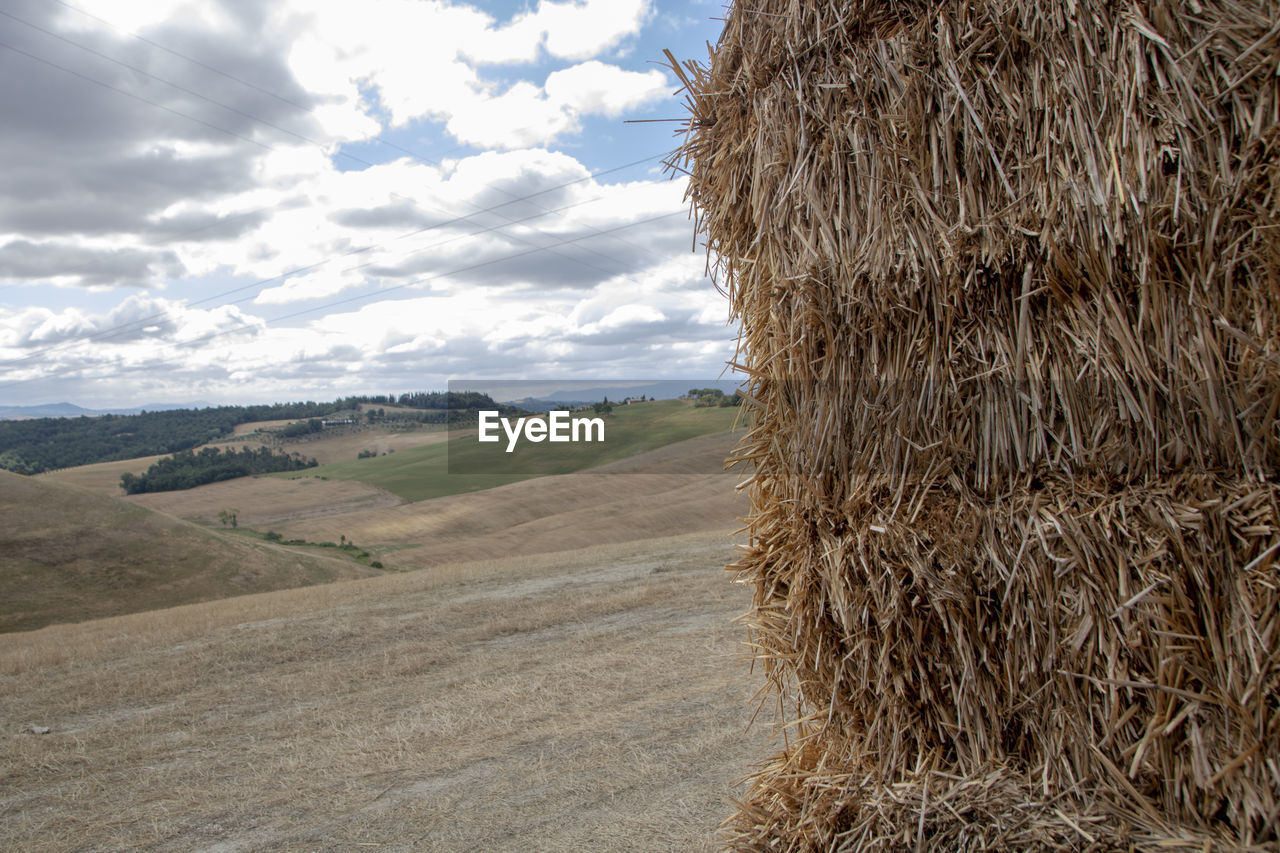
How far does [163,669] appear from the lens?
8.12m

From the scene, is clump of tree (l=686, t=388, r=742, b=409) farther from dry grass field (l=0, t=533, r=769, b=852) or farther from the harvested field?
dry grass field (l=0, t=533, r=769, b=852)

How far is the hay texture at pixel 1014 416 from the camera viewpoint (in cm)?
196

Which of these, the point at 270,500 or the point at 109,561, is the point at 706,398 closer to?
the point at 270,500

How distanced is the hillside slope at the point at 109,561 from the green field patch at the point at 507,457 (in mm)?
17253

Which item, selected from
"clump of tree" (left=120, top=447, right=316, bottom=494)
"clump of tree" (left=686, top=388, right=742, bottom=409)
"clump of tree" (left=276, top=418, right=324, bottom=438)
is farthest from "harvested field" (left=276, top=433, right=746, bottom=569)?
"clump of tree" (left=276, top=418, right=324, bottom=438)

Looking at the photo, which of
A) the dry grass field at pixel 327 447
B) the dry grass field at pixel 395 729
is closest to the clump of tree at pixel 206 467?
the dry grass field at pixel 327 447

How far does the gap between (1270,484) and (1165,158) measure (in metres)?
0.92

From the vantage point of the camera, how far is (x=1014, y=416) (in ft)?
7.75

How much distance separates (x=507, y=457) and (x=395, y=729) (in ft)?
168

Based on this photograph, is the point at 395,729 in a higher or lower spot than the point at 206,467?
higher

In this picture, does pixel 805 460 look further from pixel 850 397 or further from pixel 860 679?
pixel 860 679

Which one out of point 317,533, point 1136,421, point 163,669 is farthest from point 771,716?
point 317,533

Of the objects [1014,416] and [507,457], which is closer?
[1014,416]

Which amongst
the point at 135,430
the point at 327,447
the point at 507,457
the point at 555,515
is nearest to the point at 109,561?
the point at 555,515
